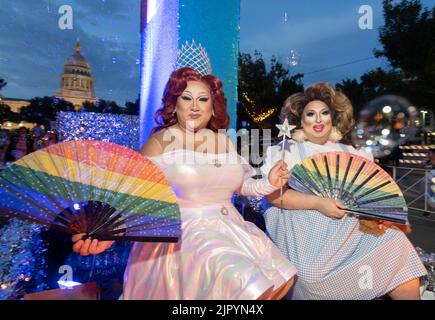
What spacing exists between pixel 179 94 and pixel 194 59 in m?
0.52

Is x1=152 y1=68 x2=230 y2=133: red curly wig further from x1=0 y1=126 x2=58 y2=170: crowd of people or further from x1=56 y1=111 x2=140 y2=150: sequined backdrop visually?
x1=0 y1=126 x2=58 y2=170: crowd of people

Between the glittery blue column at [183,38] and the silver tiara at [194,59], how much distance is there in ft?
0.73

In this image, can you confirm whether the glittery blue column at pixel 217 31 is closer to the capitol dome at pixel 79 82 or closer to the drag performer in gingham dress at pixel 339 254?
the drag performer in gingham dress at pixel 339 254

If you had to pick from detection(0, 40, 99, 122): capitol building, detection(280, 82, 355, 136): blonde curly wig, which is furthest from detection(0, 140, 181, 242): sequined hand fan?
detection(0, 40, 99, 122): capitol building

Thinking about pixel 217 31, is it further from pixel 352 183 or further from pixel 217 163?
pixel 352 183

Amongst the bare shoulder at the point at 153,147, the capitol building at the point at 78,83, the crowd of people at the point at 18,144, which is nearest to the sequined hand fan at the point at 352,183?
the bare shoulder at the point at 153,147

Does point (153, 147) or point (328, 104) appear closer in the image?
point (153, 147)

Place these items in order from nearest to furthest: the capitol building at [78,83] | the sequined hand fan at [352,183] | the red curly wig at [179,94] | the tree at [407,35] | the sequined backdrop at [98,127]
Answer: the sequined hand fan at [352,183] → the red curly wig at [179,94] → the sequined backdrop at [98,127] → the tree at [407,35] → the capitol building at [78,83]

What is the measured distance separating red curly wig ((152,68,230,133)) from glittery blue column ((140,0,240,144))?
725 millimetres

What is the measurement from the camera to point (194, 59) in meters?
2.77

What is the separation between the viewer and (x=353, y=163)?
235 centimetres

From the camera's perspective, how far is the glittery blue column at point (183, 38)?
3.13m

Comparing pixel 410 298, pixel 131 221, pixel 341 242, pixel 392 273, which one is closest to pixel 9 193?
pixel 131 221

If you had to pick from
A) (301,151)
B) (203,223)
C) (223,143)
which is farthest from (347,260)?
(223,143)
